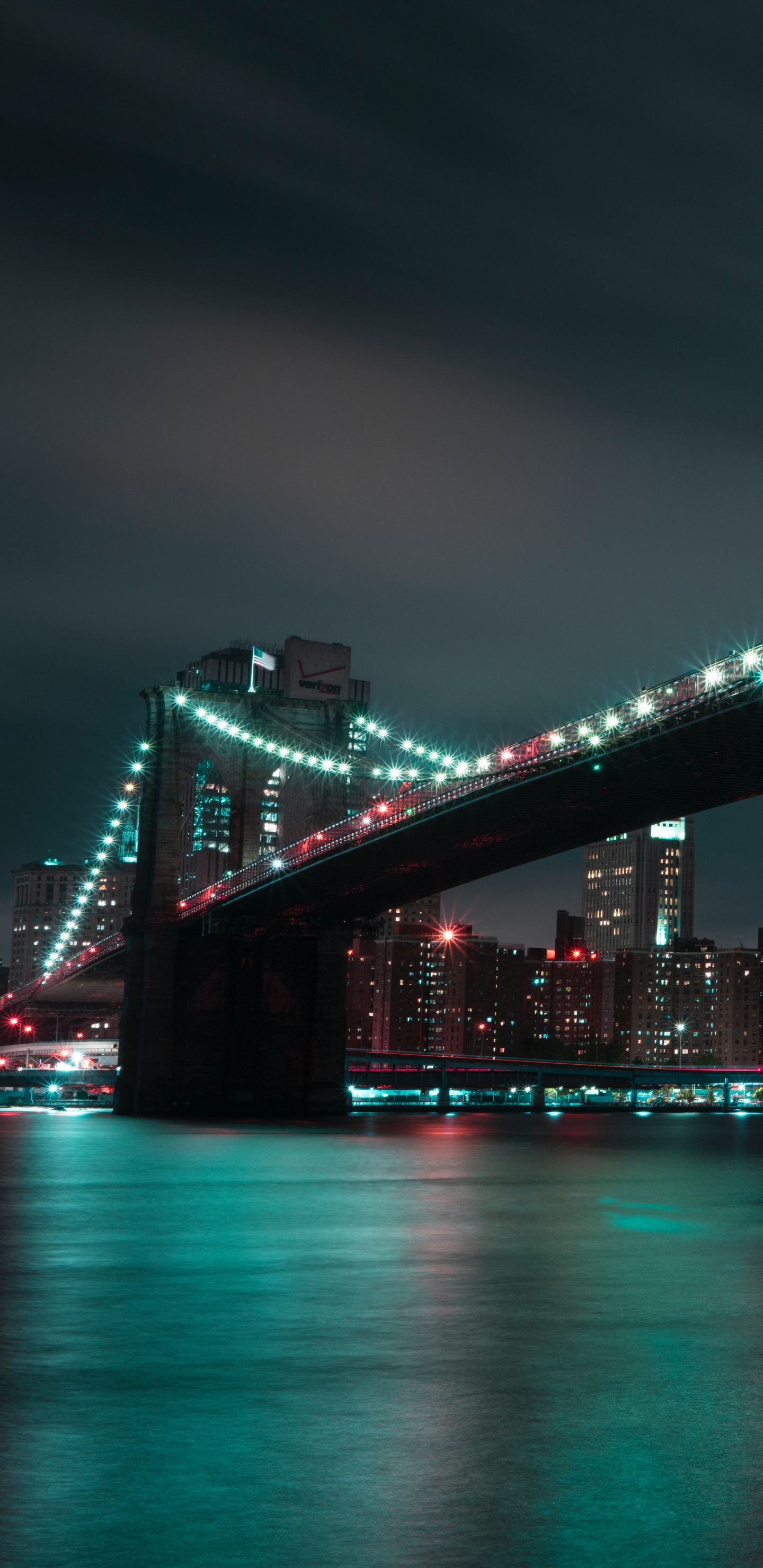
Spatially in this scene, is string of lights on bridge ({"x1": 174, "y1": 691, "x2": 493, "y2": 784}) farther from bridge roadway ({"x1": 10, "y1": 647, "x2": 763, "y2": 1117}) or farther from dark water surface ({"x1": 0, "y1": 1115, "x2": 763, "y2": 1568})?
dark water surface ({"x1": 0, "y1": 1115, "x2": 763, "y2": 1568})

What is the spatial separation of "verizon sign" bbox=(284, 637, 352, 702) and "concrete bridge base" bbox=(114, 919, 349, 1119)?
68985 mm

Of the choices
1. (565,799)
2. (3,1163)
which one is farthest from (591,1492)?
(565,799)

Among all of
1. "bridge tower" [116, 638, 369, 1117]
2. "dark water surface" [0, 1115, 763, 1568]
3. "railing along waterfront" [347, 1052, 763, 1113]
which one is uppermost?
"bridge tower" [116, 638, 369, 1117]

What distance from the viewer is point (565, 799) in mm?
60375

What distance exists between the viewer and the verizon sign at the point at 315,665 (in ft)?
484

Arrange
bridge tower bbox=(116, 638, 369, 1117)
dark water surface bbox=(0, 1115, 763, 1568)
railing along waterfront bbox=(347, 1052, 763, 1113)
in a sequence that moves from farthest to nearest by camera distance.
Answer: railing along waterfront bbox=(347, 1052, 763, 1113)
bridge tower bbox=(116, 638, 369, 1117)
dark water surface bbox=(0, 1115, 763, 1568)

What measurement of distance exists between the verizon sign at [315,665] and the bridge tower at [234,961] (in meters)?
64.6

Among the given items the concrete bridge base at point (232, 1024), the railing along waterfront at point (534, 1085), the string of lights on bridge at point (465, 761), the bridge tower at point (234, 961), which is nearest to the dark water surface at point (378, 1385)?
the string of lights on bridge at point (465, 761)

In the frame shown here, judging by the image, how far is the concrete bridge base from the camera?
234 ft

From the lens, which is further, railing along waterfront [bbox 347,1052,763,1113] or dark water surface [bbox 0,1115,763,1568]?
railing along waterfront [bbox 347,1052,763,1113]

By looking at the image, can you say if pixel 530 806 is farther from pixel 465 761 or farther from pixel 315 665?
pixel 315 665

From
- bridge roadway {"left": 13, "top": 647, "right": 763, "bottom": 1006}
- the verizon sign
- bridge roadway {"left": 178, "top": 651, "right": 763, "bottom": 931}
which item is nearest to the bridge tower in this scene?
bridge roadway {"left": 13, "top": 647, "right": 763, "bottom": 1006}

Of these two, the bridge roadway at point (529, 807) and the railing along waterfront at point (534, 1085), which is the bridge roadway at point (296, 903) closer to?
the bridge roadway at point (529, 807)

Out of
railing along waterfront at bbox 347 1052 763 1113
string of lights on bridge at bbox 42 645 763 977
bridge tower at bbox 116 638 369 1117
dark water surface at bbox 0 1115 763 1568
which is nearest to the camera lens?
dark water surface at bbox 0 1115 763 1568
